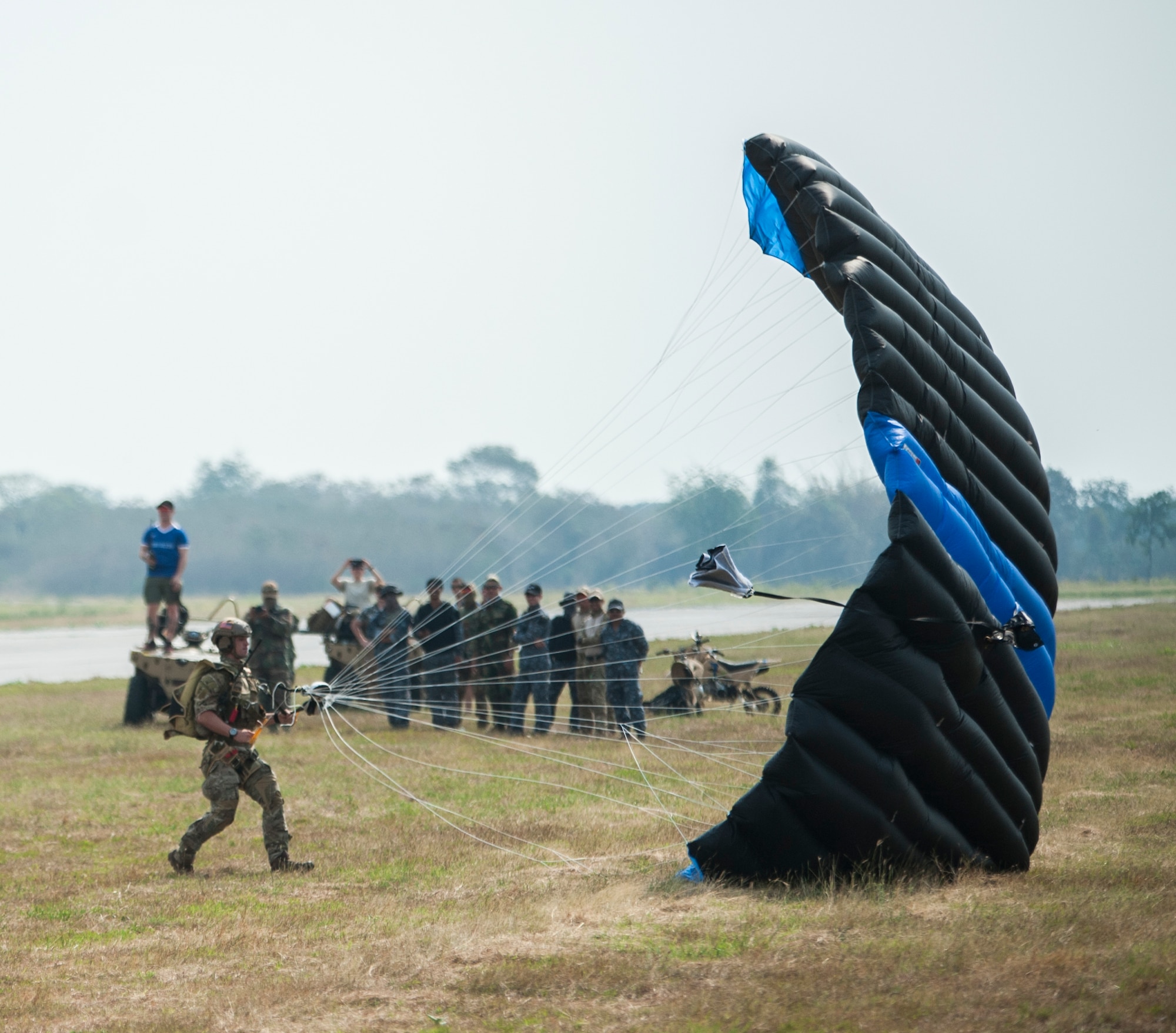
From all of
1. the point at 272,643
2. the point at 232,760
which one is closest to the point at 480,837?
the point at 232,760

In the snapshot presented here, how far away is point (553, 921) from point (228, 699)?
2837 millimetres

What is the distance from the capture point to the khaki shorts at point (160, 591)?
622 inches

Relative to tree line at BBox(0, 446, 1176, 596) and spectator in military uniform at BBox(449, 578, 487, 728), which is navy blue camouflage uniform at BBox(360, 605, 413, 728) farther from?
tree line at BBox(0, 446, 1176, 596)

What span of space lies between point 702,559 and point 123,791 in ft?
23.0

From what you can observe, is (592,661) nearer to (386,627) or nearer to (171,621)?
(386,627)

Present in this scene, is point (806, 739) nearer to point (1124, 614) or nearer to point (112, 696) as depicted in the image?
point (112, 696)

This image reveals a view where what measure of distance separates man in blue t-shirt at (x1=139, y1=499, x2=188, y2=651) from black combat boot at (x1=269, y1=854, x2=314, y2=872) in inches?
328

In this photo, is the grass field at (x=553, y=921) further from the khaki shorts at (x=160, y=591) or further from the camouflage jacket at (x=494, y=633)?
the khaki shorts at (x=160, y=591)

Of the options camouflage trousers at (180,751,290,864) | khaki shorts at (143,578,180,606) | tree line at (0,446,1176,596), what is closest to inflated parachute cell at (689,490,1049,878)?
camouflage trousers at (180,751,290,864)

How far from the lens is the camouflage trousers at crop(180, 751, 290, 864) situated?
25.7 feet

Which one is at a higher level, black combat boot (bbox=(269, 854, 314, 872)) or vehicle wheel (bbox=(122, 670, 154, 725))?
vehicle wheel (bbox=(122, 670, 154, 725))

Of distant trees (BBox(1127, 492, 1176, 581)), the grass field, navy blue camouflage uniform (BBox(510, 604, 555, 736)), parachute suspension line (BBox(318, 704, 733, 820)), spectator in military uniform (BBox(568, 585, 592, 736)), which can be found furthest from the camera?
distant trees (BBox(1127, 492, 1176, 581))

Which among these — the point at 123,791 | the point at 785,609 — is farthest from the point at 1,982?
the point at 785,609

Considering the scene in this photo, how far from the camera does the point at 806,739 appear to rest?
242 inches
